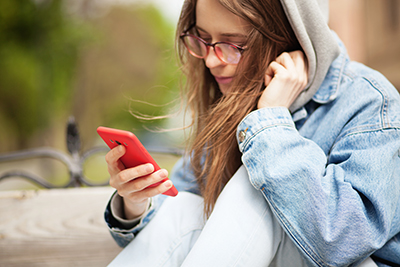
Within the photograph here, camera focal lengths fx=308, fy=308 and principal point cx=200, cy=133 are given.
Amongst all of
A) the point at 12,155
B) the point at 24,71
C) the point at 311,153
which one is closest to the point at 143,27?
the point at 24,71

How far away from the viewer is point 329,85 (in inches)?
37.9

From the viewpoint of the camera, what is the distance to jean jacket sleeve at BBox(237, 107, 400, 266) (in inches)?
28.4

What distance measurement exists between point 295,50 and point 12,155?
141 cm

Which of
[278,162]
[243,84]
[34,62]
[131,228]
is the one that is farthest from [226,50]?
[34,62]

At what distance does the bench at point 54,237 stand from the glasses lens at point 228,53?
81 cm

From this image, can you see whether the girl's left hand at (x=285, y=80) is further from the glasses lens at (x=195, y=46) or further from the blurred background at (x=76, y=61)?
the blurred background at (x=76, y=61)

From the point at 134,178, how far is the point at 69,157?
0.89 meters

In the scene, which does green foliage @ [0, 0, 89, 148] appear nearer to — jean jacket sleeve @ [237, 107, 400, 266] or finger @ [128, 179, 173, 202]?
finger @ [128, 179, 173, 202]

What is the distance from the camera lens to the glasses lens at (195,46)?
1035 mm

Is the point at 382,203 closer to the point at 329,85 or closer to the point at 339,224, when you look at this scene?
the point at 339,224

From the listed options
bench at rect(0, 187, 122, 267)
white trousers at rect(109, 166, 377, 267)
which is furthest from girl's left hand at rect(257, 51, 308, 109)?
bench at rect(0, 187, 122, 267)

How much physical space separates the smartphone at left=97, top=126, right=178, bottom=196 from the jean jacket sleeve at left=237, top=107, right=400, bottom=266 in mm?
260

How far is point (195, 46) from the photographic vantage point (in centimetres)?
107

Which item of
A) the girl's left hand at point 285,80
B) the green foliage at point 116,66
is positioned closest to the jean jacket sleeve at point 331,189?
the girl's left hand at point 285,80
